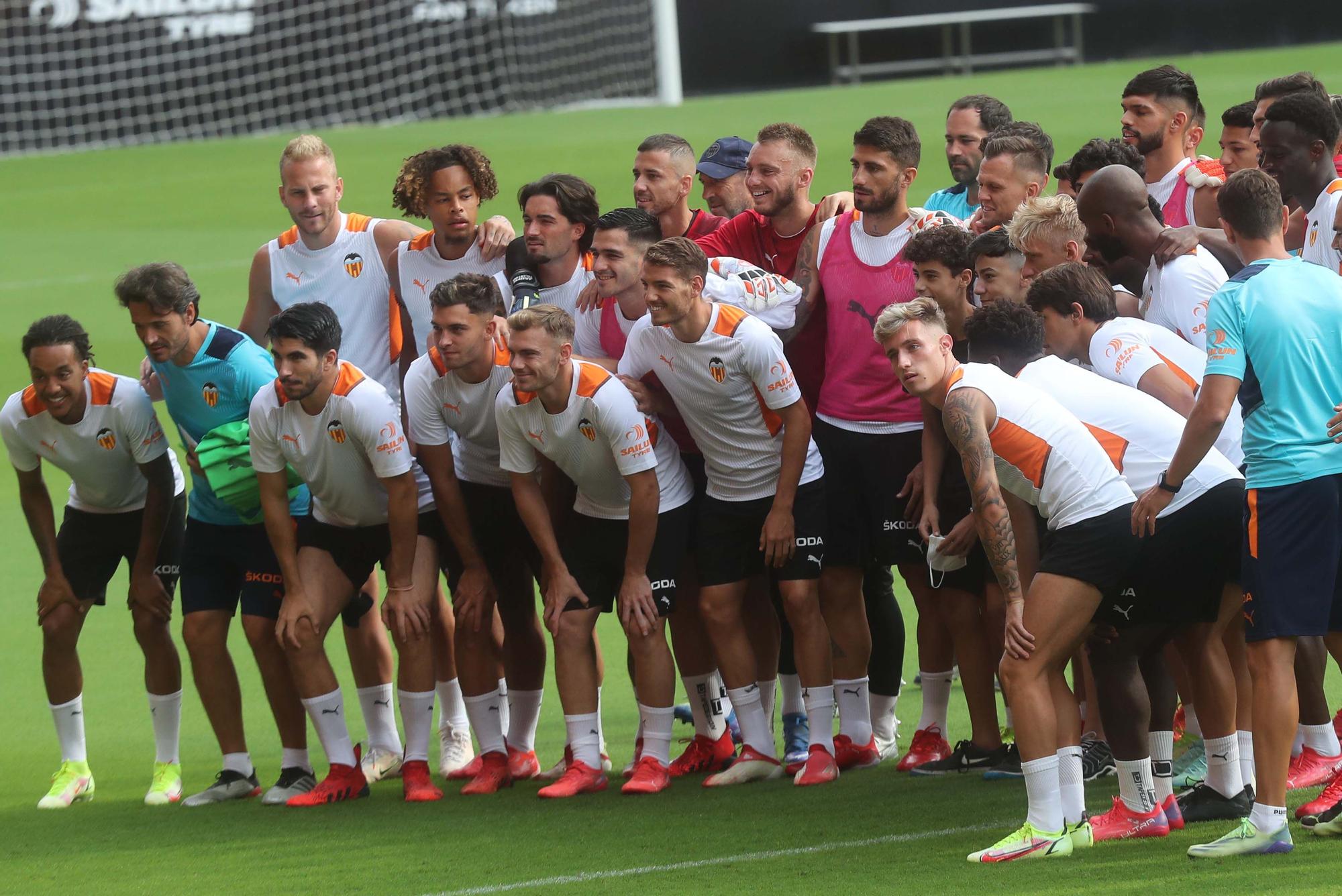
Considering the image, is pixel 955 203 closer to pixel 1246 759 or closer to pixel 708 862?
pixel 1246 759

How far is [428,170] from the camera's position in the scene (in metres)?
6.98

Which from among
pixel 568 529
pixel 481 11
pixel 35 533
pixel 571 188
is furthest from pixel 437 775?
pixel 481 11

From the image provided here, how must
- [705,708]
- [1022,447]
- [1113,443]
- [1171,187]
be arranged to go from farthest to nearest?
[1171,187], [705,708], [1113,443], [1022,447]

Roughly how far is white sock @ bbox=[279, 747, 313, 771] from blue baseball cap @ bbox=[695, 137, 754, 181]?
10.1ft

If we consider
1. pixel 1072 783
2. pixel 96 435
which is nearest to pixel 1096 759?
pixel 1072 783

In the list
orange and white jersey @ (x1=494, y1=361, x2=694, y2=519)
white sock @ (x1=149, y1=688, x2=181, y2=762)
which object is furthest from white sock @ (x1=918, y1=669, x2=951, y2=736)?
white sock @ (x1=149, y1=688, x2=181, y2=762)

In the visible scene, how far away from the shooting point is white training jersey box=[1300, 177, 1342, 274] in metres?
6.10

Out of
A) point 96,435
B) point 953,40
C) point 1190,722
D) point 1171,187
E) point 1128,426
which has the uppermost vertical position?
point 953,40

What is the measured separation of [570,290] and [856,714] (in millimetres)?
2093

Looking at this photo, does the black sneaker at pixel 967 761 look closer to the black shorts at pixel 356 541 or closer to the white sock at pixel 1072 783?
the white sock at pixel 1072 783

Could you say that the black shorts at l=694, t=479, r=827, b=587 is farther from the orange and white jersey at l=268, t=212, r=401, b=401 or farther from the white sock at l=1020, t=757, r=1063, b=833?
the orange and white jersey at l=268, t=212, r=401, b=401

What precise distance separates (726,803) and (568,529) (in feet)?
4.18

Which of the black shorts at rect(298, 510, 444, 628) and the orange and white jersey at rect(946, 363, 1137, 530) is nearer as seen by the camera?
the orange and white jersey at rect(946, 363, 1137, 530)

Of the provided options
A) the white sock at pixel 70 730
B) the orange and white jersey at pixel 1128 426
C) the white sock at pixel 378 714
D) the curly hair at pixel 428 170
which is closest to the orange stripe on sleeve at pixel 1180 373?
the orange and white jersey at pixel 1128 426
